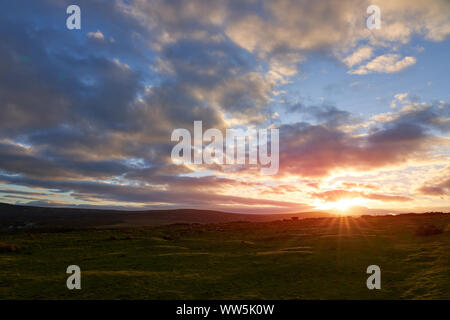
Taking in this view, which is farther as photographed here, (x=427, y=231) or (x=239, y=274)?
(x=427, y=231)

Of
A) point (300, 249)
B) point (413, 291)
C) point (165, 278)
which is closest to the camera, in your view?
point (413, 291)

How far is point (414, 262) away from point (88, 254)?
29.7m

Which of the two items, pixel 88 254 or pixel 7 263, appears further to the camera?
pixel 88 254

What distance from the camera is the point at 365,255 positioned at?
987 inches

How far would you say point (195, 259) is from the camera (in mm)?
25547

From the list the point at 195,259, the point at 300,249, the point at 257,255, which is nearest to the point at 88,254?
the point at 195,259

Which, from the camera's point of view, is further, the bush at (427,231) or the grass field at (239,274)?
the bush at (427,231)

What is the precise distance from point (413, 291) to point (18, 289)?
21.1 m

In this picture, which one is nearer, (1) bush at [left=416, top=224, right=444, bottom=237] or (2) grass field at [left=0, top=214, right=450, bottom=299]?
(2) grass field at [left=0, top=214, right=450, bottom=299]

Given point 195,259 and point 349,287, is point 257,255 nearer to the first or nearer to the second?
point 195,259
